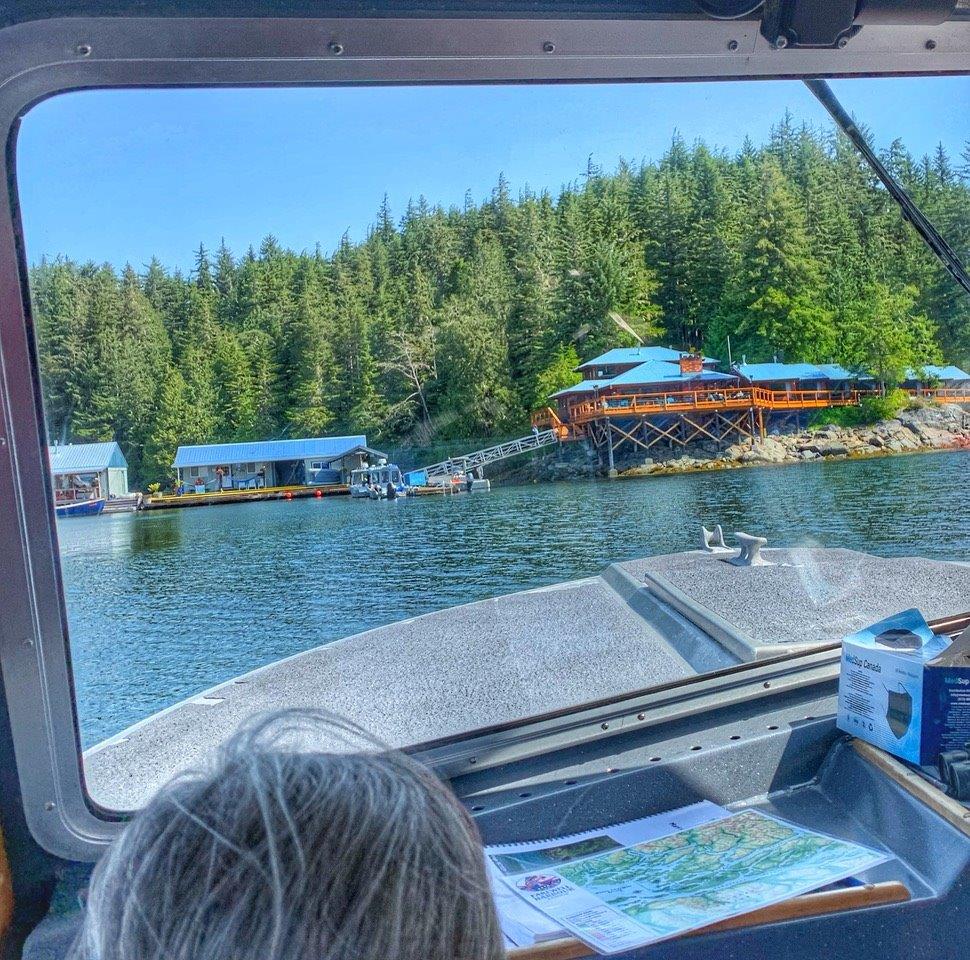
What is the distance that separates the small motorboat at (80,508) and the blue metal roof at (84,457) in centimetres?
5

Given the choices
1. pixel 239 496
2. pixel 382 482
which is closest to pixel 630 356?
pixel 382 482

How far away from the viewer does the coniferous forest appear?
166 centimetres

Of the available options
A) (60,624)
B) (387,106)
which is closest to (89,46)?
(387,106)

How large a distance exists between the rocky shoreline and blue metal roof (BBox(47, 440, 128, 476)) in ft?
2.30

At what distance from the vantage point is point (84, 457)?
1.60 meters

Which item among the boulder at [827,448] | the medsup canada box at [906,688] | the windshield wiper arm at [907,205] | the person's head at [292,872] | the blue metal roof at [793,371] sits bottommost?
the medsup canada box at [906,688]

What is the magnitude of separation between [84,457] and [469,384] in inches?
27.5

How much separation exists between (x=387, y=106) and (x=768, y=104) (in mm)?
722

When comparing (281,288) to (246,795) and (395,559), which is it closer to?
(395,559)

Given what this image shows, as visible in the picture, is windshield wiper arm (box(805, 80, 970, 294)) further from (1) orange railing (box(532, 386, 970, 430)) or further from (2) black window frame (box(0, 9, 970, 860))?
(1) orange railing (box(532, 386, 970, 430))

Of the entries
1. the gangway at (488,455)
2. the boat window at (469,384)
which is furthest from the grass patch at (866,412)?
the gangway at (488,455)

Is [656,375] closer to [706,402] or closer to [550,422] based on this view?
[706,402]

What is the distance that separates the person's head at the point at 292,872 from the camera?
19.2 inches

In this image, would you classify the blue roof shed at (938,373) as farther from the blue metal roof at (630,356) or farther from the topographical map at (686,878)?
the topographical map at (686,878)
